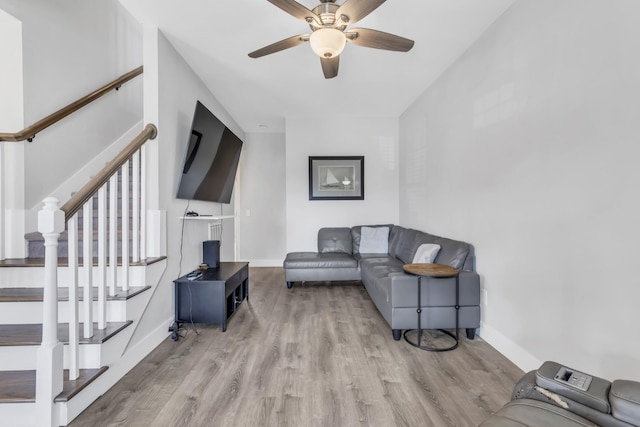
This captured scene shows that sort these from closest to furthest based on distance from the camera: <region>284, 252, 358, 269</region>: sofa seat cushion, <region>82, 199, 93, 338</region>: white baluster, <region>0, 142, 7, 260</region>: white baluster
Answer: <region>82, 199, 93, 338</region>: white baluster < <region>0, 142, 7, 260</region>: white baluster < <region>284, 252, 358, 269</region>: sofa seat cushion

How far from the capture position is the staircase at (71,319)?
1.45 m

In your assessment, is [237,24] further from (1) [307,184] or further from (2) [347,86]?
(1) [307,184]

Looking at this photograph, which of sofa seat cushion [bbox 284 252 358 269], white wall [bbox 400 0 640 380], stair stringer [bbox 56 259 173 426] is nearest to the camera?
white wall [bbox 400 0 640 380]

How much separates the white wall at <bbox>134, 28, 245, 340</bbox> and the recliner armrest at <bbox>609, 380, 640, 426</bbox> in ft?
8.60

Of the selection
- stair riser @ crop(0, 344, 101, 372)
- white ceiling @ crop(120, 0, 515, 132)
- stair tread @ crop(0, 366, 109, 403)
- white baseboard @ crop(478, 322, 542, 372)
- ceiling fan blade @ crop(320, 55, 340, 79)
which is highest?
white ceiling @ crop(120, 0, 515, 132)

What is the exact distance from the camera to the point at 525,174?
79.7 inches

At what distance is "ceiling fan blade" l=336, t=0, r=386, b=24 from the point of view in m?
1.73

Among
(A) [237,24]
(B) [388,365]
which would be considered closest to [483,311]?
(B) [388,365]

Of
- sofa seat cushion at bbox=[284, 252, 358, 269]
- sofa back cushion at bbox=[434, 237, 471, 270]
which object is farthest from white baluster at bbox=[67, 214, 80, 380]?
sofa back cushion at bbox=[434, 237, 471, 270]

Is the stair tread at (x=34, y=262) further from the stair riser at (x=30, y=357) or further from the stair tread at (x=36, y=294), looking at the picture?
the stair riser at (x=30, y=357)

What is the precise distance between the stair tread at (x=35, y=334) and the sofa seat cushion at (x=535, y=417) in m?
1.99

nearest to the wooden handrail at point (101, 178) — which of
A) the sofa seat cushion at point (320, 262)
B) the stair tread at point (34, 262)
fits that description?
the stair tread at point (34, 262)

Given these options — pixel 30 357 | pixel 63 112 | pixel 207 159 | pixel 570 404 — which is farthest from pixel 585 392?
pixel 63 112

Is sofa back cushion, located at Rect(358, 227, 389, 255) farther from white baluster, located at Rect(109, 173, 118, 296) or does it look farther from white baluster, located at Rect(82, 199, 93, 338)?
white baluster, located at Rect(82, 199, 93, 338)
